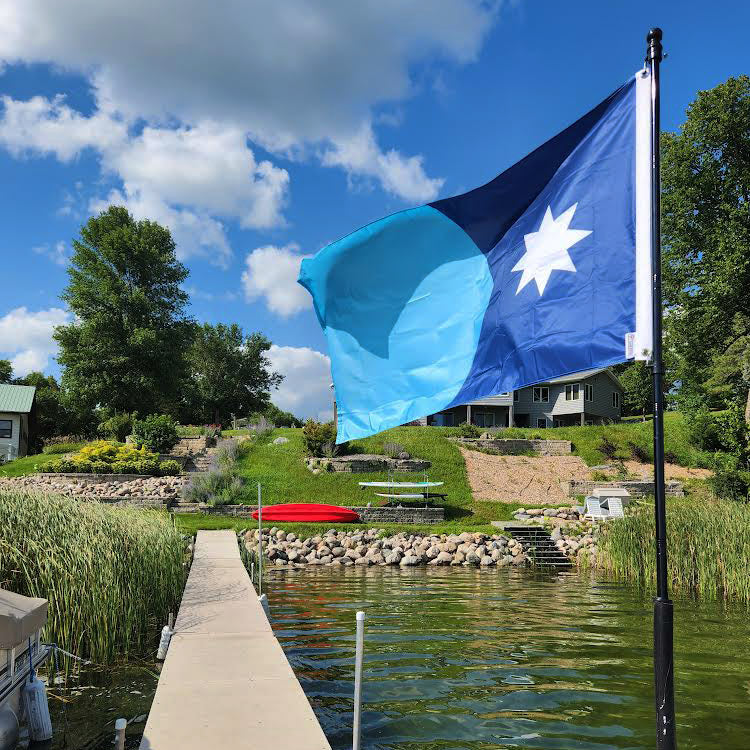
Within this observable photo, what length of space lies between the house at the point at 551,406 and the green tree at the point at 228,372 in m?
22.6

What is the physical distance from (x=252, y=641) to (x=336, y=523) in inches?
592

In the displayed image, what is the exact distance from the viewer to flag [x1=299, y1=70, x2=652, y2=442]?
16.0ft

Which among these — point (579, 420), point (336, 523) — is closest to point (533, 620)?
point (336, 523)

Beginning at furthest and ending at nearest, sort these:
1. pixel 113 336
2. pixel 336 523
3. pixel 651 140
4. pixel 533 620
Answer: pixel 113 336
pixel 336 523
pixel 533 620
pixel 651 140

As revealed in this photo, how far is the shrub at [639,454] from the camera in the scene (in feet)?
124

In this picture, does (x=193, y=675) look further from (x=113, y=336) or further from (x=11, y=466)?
(x=113, y=336)

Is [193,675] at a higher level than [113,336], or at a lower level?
lower

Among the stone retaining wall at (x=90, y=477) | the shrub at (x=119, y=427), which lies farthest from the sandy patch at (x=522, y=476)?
the shrub at (x=119, y=427)

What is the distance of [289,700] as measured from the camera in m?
5.64

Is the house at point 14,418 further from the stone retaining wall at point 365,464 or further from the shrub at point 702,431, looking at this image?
the shrub at point 702,431

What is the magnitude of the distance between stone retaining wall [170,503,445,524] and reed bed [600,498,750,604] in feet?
29.8

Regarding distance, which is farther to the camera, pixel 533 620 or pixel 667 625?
pixel 533 620

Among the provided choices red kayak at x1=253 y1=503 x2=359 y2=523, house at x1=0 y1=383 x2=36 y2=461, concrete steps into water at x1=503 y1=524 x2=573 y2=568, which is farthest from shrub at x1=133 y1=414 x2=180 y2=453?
concrete steps into water at x1=503 y1=524 x2=573 y2=568

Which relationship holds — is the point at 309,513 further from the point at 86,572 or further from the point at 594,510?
the point at 86,572
